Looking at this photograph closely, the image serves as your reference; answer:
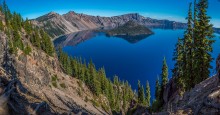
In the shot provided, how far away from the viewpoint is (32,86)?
61094 millimetres

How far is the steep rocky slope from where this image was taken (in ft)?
67.7

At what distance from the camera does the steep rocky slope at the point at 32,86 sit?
67.7 feet

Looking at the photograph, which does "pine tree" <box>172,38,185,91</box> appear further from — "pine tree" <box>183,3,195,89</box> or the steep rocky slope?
the steep rocky slope

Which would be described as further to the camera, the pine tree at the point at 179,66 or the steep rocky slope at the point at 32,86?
the pine tree at the point at 179,66

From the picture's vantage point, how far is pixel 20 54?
82250mm

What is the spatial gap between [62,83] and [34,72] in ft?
54.7

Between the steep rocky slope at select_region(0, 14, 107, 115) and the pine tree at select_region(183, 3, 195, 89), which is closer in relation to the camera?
the steep rocky slope at select_region(0, 14, 107, 115)

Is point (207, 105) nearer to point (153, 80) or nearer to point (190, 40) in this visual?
point (190, 40)

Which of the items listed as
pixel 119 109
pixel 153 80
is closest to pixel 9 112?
pixel 119 109

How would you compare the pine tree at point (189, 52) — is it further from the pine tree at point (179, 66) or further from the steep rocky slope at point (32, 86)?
the steep rocky slope at point (32, 86)

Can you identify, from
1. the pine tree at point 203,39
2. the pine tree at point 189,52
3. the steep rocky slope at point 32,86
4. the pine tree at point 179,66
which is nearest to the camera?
the steep rocky slope at point 32,86

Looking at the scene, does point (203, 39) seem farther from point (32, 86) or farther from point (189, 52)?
point (32, 86)

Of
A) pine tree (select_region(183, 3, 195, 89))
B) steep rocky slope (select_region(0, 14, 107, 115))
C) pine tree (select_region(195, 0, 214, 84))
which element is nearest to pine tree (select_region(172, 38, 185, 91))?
pine tree (select_region(183, 3, 195, 89))

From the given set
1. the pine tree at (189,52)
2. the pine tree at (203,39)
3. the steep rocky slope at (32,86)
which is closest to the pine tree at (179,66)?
the pine tree at (189,52)
